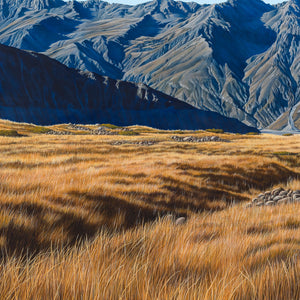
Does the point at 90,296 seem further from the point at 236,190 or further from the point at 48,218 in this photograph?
the point at 236,190

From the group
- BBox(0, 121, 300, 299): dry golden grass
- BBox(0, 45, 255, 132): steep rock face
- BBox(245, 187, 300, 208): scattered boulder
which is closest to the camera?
BBox(0, 121, 300, 299): dry golden grass

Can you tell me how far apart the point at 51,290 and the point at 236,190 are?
9279 mm

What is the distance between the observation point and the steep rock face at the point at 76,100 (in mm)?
137125

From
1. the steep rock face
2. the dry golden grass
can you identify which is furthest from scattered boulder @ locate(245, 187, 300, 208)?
the steep rock face

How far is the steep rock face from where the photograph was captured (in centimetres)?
13712

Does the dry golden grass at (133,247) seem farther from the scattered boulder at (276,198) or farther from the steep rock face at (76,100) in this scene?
the steep rock face at (76,100)

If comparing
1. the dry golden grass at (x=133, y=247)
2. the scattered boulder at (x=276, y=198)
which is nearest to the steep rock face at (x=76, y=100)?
the scattered boulder at (x=276, y=198)

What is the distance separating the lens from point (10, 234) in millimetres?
3322

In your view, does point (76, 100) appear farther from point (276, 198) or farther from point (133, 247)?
point (133, 247)

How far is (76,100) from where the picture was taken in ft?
510

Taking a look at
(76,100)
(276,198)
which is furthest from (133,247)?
(76,100)

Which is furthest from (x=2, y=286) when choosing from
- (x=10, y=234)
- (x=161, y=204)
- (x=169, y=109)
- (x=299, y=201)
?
(x=169, y=109)

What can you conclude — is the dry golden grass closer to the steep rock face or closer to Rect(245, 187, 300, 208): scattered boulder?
Rect(245, 187, 300, 208): scattered boulder

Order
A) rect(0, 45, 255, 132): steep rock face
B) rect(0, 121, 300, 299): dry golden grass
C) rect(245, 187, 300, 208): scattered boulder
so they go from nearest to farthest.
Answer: rect(0, 121, 300, 299): dry golden grass < rect(245, 187, 300, 208): scattered boulder < rect(0, 45, 255, 132): steep rock face
